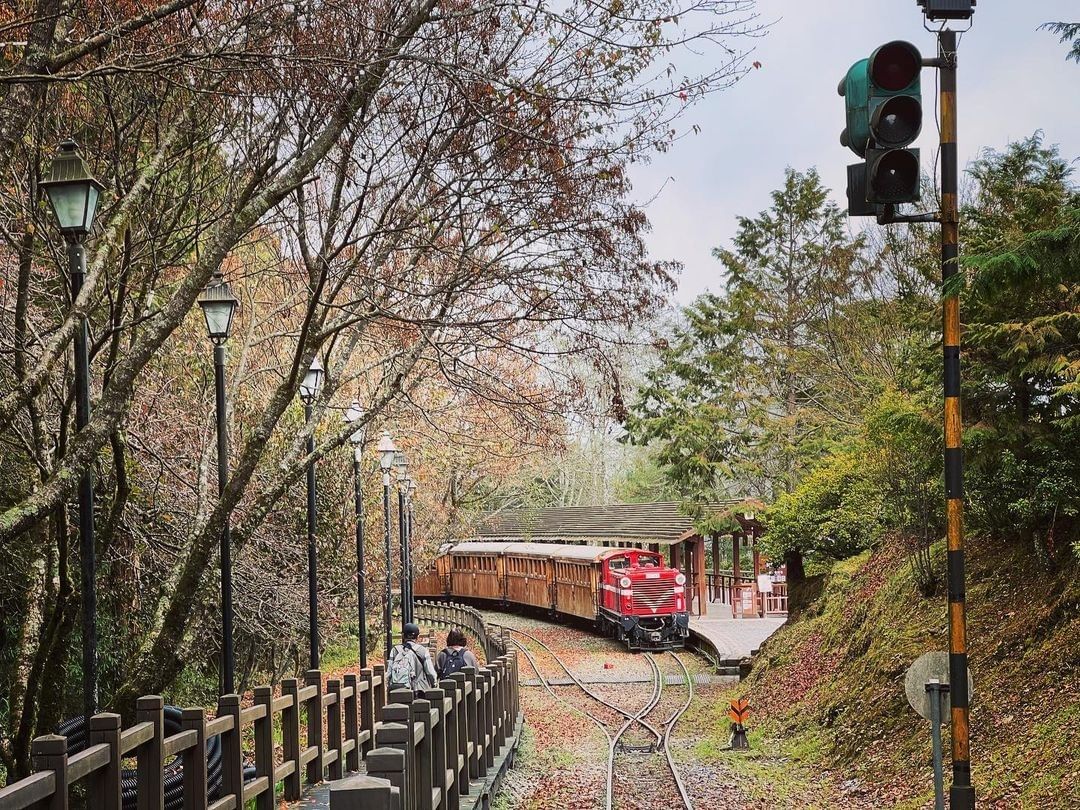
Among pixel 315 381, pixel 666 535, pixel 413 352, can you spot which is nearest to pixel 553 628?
pixel 666 535

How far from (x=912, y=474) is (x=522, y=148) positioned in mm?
9282

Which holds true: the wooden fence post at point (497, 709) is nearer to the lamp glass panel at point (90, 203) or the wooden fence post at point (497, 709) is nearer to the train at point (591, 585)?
the lamp glass panel at point (90, 203)

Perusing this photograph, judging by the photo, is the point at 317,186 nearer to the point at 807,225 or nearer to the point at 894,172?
the point at 894,172

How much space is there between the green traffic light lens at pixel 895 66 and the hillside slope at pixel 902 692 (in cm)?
550

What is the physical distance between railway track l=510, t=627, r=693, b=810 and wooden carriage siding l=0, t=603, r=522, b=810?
5.66 feet

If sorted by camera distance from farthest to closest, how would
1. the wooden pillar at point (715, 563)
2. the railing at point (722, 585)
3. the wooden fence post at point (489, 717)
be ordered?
the railing at point (722, 585) < the wooden pillar at point (715, 563) < the wooden fence post at point (489, 717)

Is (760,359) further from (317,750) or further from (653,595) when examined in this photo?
(317,750)

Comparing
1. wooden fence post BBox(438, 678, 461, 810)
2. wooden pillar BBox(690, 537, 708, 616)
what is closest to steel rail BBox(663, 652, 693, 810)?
wooden fence post BBox(438, 678, 461, 810)

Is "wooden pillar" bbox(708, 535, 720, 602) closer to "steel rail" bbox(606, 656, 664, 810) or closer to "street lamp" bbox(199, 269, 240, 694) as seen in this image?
"steel rail" bbox(606, 656, 664, 810)

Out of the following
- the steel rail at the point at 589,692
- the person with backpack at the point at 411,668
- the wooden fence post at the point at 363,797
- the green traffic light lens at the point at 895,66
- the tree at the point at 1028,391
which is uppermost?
the green traffic light lens at the point at 895,66

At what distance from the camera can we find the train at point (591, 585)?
31.8m

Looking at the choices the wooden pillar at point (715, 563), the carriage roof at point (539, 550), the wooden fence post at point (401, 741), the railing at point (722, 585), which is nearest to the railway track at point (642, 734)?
the carriage roof at point (539, 550)

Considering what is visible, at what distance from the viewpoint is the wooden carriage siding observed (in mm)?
5082

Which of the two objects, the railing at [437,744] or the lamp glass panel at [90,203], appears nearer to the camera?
the railing at [437,744]
